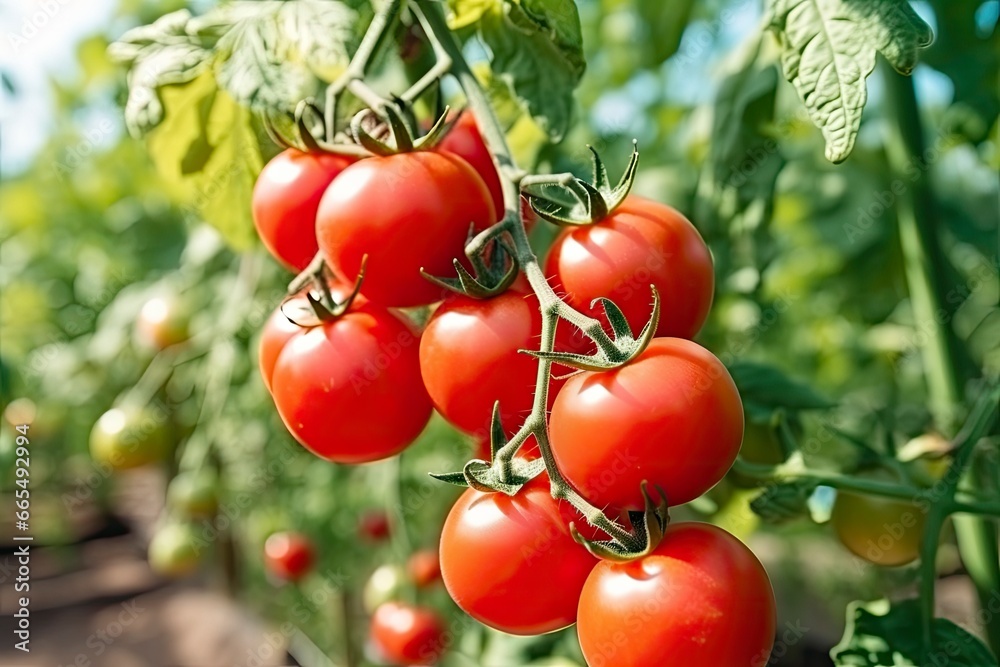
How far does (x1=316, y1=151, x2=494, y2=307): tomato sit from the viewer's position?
532mm

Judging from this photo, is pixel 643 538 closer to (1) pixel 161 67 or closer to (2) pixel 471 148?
(2) pixel 471 148

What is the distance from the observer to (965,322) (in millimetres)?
1935

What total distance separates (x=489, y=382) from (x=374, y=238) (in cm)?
12

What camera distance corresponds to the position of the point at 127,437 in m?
1.42

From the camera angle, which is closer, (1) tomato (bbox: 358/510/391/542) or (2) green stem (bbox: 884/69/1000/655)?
(2) green stem (bbox: 884/69/1000/655)

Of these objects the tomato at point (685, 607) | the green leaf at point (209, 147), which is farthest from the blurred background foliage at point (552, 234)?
the tomato at point (685, 607)

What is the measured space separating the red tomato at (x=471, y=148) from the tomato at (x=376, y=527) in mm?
1307

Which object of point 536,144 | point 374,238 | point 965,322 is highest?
point 374,238

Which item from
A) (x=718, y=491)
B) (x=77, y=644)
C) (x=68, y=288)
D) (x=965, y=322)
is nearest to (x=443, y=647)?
(x=718, y=491)

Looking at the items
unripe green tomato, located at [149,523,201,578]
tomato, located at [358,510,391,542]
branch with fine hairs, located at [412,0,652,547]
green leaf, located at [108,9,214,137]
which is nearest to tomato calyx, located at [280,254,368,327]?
branch with fine hairs, located at [412,0,652,547]

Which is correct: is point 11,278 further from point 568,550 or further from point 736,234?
point 568,550

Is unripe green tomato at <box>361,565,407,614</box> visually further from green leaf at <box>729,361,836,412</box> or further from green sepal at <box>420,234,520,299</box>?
green sepal at <box>420,234,520,299</box>

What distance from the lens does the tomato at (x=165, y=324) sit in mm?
1396

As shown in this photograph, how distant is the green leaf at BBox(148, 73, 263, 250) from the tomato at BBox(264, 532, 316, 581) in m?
1.18
